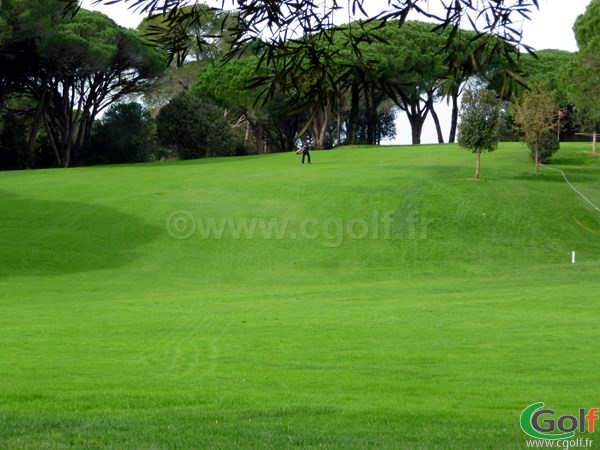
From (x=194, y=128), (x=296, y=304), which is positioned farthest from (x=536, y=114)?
(x=296, y=304)

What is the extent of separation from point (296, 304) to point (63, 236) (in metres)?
16.4

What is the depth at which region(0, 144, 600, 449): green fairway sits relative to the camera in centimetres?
891

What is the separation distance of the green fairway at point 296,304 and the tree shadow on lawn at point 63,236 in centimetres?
13

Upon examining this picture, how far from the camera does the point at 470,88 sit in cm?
4566

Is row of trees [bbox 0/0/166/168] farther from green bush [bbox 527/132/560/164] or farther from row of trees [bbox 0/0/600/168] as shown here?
green bush [bbox 527/132/560/164]

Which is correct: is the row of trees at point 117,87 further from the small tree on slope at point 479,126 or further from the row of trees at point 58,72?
the small tree on slope at point 479,126

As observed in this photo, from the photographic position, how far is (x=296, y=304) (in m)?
22.0

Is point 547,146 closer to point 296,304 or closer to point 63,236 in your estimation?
point 63,236

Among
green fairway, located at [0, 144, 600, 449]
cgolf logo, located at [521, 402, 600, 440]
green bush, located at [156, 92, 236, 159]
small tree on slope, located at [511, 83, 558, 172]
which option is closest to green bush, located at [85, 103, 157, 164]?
green bush, located at [156, 92, 236, 159]

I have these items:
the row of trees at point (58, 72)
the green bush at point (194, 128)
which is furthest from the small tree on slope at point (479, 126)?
the green bush at point (194, 128)

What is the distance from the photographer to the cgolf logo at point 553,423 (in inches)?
312

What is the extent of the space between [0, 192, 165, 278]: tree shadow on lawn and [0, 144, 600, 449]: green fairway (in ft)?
0.43

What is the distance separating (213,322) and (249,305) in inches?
153

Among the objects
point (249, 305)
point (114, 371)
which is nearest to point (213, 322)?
point (249, 305)
